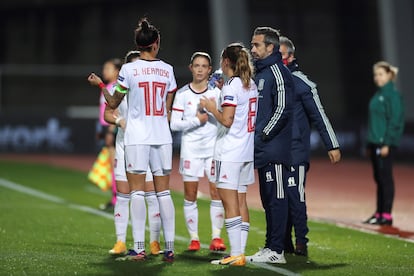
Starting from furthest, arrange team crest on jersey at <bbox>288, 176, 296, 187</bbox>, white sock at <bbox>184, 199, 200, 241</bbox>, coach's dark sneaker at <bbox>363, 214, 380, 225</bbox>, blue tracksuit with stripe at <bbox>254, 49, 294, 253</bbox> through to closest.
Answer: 1. coach's dark sneaker at <bbox>363, 214, 380, 225</bbox>
2. white sock at <bbox>184, 199, 200, 241</bbox>
3. team crest on jersey at <bbox>288, 176, 296, 187</bbox>
4. blue tracksuit with stripe at <bbox>254, 49, 294, 253</bbox>

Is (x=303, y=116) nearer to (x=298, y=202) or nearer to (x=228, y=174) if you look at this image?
(x=298, y=202)

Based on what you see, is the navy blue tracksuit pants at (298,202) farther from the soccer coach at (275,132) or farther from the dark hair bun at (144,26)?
the dark hair bun at (144,26)

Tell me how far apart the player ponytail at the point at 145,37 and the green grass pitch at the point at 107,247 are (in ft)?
6.23

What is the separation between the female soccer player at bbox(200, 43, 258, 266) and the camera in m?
9.20

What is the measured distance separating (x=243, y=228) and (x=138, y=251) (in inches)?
38.2

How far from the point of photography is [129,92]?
9266mm

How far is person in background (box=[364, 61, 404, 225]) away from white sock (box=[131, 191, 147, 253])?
4785 mm

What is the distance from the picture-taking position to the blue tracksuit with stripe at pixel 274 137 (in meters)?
9.41

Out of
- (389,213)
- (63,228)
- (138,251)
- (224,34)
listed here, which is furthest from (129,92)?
(224,34)

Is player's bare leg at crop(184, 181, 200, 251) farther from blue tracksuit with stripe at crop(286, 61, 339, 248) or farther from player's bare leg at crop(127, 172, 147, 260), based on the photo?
player's bare leg at crop(127, 172, 147, 260)

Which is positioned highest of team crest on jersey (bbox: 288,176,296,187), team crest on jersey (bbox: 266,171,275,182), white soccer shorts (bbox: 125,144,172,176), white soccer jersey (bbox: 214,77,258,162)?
white soccer jersey (bbox: 214,77,258,162)

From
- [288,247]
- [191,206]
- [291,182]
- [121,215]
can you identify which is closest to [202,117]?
[191,206]

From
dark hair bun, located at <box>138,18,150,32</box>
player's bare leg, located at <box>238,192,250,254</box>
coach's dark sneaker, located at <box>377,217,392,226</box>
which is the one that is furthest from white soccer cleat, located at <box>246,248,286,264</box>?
coach's dark sneaker, located at <box>377,217,392,226</box>

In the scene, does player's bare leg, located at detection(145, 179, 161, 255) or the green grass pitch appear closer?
the green grass pitch
